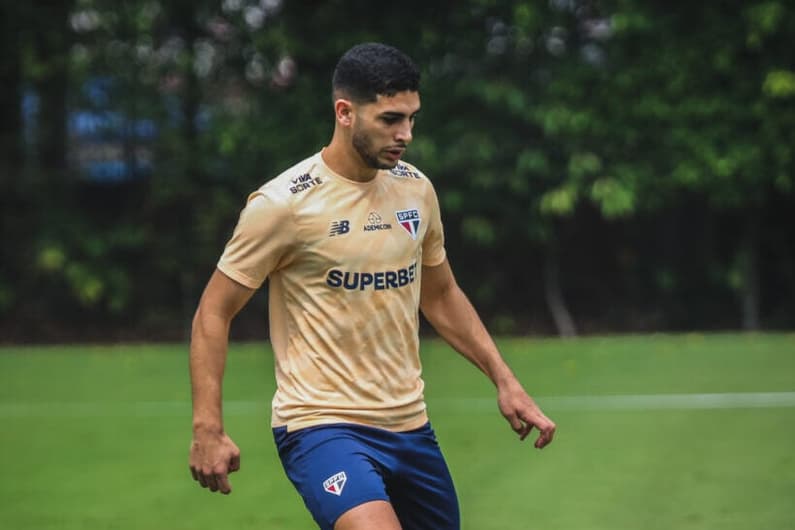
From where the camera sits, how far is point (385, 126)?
4035 millimetres

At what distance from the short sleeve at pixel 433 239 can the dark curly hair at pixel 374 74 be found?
48cm

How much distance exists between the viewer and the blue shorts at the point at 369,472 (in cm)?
393

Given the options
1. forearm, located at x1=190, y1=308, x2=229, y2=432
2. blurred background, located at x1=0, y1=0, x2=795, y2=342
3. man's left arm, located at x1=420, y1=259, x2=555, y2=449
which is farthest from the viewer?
blurred background, located at x1=0, y1=0, x2=795, y2=342

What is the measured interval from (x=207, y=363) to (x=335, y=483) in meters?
0.50

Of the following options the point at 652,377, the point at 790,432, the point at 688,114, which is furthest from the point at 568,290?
the point at 790,432

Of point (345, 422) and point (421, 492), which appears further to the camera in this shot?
point (421, 492)

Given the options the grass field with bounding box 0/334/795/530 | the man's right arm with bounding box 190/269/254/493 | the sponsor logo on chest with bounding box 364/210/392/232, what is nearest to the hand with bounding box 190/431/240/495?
the man's right arm with bounding box 190/269/254/493

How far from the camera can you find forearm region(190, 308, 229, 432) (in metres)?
3.91

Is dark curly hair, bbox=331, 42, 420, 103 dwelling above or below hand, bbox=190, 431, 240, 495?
above

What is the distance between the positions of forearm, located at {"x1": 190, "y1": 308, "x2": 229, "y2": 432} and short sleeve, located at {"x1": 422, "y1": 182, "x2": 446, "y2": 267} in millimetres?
762

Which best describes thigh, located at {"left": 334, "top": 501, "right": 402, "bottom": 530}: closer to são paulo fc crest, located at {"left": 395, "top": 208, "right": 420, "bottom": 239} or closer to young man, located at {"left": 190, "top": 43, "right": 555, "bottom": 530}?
young man, located at {"left": 190, "top": 43, "right": 555, "bottom": 530}

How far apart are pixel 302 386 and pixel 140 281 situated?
1181 cm

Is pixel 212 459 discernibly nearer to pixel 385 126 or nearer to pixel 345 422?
pixel 345 422

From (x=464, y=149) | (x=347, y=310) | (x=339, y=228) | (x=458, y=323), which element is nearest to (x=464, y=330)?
(x=458, y=323)
